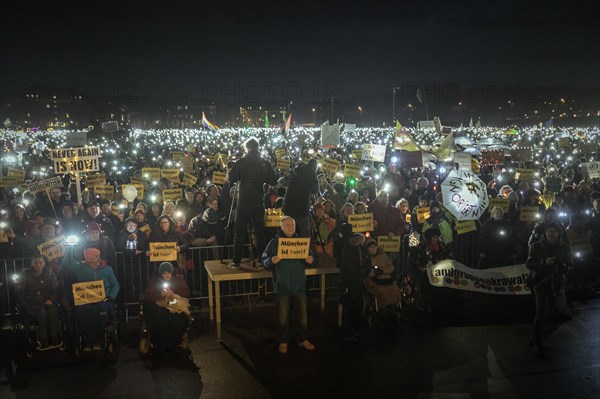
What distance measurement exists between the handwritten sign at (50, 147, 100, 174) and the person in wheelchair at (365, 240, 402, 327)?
8254mm

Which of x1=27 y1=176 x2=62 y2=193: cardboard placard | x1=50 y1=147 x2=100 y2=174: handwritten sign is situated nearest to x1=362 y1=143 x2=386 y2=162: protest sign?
x1=50 y1=147 x2=100 y2=174: handwritten sign

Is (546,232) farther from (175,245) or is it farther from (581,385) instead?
(175,245)

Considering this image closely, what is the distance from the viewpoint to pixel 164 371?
23.2ft

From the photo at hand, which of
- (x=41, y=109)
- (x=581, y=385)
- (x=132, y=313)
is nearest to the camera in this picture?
(x=581, y=385)

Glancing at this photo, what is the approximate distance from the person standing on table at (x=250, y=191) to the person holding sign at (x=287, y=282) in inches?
33.0


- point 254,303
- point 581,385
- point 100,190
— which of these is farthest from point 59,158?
point 581,385

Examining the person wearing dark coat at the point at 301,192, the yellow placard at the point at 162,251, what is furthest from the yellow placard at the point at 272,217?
the yellow placard at the point at 162,251

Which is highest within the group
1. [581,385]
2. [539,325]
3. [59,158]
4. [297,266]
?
[59,158]

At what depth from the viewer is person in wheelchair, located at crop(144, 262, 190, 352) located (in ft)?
24.9

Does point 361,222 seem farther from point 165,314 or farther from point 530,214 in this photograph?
point 530,214

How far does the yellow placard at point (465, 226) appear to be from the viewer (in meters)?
10.9

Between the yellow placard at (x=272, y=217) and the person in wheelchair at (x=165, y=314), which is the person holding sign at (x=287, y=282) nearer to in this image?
the person in wheelchair at (x=165, y=314)

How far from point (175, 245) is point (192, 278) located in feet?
4.80

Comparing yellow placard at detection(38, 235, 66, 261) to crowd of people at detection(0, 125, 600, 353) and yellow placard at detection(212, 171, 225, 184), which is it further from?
yellow placard at detection(212, 171, 225, 184)
